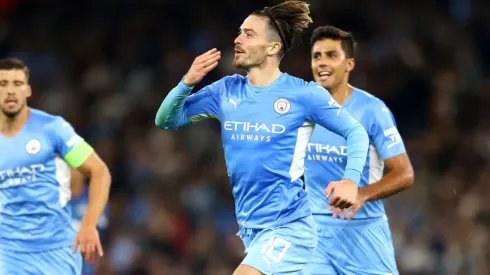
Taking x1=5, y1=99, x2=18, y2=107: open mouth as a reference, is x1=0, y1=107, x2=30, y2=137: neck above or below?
below

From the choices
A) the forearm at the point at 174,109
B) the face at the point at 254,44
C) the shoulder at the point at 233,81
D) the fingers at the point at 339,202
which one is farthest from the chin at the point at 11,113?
the fingers at the point at 339,202

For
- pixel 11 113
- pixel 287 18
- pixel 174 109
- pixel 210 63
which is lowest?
pixel 11 113

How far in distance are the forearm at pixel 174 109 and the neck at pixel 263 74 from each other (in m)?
0.40

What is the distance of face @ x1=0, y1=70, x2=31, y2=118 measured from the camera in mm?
8045

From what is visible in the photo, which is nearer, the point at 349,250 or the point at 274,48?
the point at 274,48

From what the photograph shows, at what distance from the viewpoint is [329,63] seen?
8242 millimetres

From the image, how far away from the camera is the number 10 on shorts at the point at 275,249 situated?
6.64 m

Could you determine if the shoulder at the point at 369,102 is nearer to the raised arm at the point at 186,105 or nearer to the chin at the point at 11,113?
the raised arm at the point at 186,105

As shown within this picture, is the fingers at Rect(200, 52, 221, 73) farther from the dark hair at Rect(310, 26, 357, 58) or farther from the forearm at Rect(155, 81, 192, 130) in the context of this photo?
the dark hair at Rect(310, 26, 357, 58)

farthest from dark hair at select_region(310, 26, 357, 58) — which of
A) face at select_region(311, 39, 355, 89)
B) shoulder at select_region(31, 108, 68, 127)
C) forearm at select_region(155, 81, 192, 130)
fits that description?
shoulder at select_region(31, 108, 68, 127)

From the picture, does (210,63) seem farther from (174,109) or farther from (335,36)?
(335,36)

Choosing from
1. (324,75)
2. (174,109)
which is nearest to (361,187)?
(324,75)

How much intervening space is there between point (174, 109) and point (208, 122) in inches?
300

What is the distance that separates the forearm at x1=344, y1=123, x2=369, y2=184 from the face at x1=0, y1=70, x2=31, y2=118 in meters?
2.59
